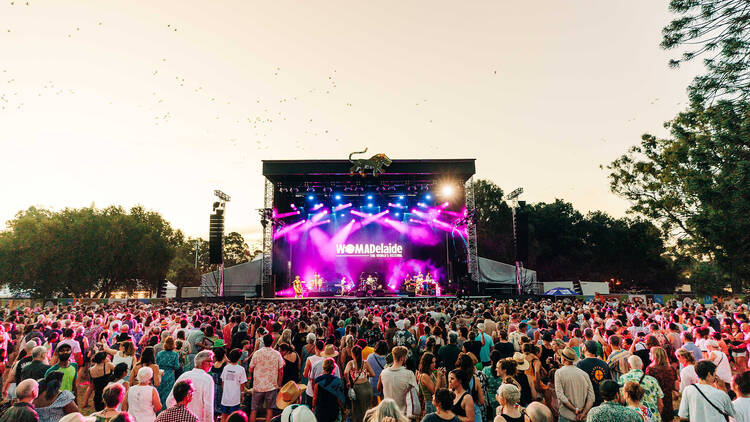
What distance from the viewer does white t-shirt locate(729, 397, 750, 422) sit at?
3.67 metres

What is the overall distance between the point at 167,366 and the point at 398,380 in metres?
3.41

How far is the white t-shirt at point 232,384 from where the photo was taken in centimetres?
531

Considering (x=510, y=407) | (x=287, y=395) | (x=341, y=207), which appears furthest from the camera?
(x=341, y=207)

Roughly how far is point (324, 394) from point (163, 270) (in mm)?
40016

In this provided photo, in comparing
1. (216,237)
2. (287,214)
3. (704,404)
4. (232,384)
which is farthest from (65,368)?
(287,214)

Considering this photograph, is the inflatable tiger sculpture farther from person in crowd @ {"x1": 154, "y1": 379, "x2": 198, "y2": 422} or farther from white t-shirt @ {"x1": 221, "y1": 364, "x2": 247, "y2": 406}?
person in crowd @ {"x1": 154, "y1": 379, "x2": 198, "y2": 422}

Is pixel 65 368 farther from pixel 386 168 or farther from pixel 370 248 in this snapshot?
pixel 370 248

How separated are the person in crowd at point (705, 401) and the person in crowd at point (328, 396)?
3.43 meters

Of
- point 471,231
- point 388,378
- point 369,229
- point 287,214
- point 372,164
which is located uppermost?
point 372,164

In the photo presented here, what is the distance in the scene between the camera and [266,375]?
18.3 ft

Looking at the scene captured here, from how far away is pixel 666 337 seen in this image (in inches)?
296

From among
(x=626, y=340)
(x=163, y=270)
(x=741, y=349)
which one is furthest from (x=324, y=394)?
(x=163, y=270)

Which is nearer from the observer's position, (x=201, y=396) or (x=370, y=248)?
(x=201, y=396)

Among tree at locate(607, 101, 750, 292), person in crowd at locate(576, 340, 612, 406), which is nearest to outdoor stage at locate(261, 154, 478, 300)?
tree at locate(607, 101, 750, 292)
